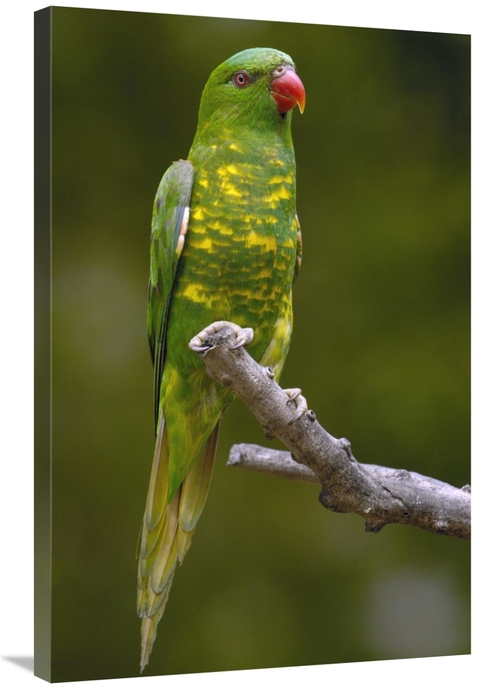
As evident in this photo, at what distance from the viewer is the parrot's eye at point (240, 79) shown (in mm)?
3109

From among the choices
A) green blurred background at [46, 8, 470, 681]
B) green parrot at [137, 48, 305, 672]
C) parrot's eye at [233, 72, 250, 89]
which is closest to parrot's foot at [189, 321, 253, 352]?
green parrot at [137, 48, 305, 672]

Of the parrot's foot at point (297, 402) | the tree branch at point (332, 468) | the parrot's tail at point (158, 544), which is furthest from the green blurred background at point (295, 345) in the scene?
the parrot's foot at point (297, 402)

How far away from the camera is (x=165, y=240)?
10.0 ft

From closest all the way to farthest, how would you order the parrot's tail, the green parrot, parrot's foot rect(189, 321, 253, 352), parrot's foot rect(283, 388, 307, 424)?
parrot's foot rect(189, 321, 253, 352), parrot's foot rect(283, 388, 307, 424), the green parrot, the parrot's tail

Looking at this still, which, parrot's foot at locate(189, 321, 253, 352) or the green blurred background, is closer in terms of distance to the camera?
parrot's foot at locate(189, 321, 253, 352)

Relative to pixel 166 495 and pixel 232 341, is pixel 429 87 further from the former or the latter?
pixel 166 495

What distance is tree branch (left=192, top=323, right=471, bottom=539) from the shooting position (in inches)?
110

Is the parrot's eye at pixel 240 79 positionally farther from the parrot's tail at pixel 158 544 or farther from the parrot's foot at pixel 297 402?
the parrot's tail at pixel 158 544

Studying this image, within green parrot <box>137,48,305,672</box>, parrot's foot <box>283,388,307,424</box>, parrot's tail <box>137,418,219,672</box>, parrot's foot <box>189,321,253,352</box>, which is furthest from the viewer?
parrot's tail <box>137,418,219,672</box>

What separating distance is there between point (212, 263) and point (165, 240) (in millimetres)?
165

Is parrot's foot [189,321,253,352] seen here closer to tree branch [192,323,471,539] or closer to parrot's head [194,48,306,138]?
tree branch [192,323,471,539]

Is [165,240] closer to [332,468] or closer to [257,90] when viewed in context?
[257,90]

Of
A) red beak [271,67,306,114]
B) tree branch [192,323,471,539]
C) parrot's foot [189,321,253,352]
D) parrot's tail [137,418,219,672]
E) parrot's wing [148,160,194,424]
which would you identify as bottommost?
parrot's tail [137,418,219,672]

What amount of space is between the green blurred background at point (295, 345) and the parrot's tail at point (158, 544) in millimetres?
53
